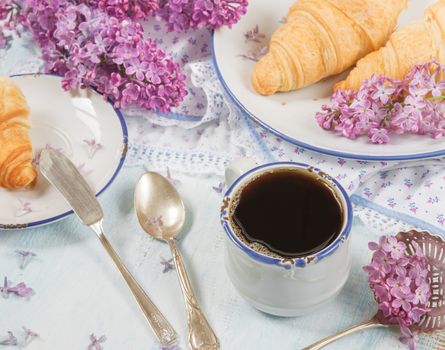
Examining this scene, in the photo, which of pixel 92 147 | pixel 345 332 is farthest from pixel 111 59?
pixel 345 332

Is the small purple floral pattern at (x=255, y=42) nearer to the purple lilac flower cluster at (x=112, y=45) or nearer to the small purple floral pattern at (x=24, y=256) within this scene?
the purple lilac flower cluster at (x=112, y=45)

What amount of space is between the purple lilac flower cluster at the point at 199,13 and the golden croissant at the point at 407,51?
287mm

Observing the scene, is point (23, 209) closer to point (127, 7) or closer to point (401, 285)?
point (127, 7)

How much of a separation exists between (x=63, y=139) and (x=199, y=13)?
1.29 ft

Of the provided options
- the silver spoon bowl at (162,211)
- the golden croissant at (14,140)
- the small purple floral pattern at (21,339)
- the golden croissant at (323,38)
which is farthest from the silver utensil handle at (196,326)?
the golden croissant at (323,38)

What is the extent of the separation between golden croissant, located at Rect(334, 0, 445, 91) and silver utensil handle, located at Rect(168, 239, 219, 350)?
1.84 feet

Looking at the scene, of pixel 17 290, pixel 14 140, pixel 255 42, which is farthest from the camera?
pixel 255 42

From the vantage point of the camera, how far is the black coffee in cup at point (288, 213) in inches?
37.2

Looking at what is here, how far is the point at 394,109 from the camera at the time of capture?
4.13ft

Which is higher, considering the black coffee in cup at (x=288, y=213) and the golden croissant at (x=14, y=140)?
the black coffee in cup at (x=288, y=213)

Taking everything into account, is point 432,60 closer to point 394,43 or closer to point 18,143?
point 394,43

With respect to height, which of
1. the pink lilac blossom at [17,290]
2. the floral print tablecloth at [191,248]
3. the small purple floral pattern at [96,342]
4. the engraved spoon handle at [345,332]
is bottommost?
the pink lilac blossom at [17,290]

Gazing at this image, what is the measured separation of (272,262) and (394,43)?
0.66 m

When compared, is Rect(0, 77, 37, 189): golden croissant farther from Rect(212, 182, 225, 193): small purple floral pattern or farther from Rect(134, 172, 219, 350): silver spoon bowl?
Rect(212, 182, 225, 193): small purple floral pattern
